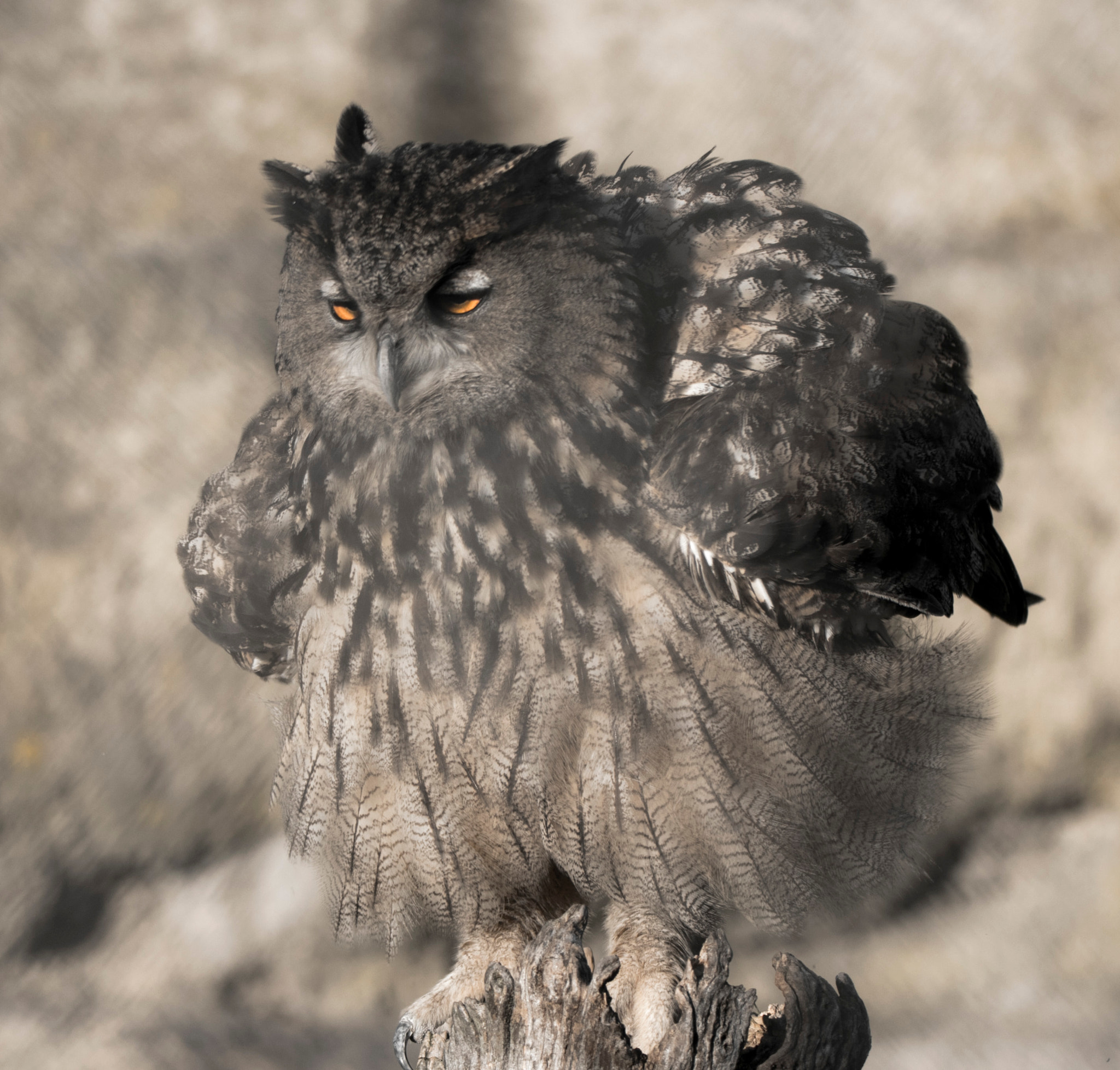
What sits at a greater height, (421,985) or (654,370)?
(654,370)

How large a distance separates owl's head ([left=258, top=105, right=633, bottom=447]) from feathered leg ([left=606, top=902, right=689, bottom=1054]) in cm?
79

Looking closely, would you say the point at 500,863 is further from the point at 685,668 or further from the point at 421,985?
the point at 421,985

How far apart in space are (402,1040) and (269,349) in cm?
155

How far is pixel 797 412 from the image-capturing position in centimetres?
108

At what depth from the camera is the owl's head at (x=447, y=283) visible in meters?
0.95

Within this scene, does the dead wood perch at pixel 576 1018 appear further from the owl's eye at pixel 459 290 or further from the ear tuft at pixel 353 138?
the ear tuft at pixel 353 138

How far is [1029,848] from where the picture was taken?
2723 mm

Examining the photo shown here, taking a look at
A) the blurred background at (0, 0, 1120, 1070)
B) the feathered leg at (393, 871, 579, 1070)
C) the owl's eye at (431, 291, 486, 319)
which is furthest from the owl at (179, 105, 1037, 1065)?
the blurred background at (0, 0, 1120, 1070)

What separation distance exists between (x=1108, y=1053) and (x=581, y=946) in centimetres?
230

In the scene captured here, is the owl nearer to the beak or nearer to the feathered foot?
the beak

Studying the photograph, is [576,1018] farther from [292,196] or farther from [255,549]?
[292,196]

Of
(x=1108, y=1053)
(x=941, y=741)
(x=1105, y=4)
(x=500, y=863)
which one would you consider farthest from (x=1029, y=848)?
(x=1105, y=4)

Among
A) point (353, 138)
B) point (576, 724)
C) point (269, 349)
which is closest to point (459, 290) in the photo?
point (353, 138)

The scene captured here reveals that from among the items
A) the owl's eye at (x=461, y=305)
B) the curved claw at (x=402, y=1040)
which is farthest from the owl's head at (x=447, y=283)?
the curved claw at (x=402, y=1040)
